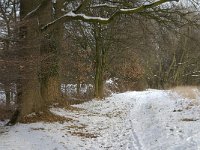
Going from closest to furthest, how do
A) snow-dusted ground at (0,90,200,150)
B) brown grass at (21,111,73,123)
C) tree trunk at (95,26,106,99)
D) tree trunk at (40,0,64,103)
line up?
snow-dusted ground at (0,90,200,150) → brown grass at (21,111,73,123) → tree trunk at (40,0,64,103) → tree trunk at (95,26,106,99)

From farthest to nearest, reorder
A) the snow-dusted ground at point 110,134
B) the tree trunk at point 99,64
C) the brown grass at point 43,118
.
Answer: the tree trunk at point 99,64
the brown grass at point 43,118
the snow-dusted ground at point 110,134

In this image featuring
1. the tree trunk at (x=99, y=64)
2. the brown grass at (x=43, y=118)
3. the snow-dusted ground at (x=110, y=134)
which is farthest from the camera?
the tree trunk at (x=99, y=64)

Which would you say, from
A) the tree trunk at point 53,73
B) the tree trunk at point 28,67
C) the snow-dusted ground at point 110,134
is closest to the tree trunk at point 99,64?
the tree trunk at point 53,73

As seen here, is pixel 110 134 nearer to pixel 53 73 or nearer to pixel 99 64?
pixel 53 73

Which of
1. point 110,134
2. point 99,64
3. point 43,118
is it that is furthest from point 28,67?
point 99,64

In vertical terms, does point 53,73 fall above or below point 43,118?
above

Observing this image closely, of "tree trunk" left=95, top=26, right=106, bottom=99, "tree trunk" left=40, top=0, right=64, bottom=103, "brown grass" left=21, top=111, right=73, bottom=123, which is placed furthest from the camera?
"tree trunk" left=95, top=26, right=106, bottom=99

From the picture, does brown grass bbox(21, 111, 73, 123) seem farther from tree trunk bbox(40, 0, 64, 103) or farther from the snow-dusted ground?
tree trunk bbox(40, 0, 64, 103)

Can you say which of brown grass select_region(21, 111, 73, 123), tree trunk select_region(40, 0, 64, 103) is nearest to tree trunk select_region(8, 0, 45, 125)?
brown grass select_region(21, 111, 73, 123)

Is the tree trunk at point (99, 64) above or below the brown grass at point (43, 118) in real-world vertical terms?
above

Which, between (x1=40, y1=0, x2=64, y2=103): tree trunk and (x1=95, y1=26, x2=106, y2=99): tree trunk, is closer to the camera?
(x1=40, y1=0, x2=64, y2=103): tree trunk

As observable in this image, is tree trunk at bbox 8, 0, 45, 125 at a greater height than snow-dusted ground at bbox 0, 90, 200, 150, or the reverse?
tree trunk at bbox 8, 0, 45, 125

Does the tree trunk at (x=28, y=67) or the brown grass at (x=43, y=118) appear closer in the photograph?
the tree trunk at (x=28, y=67)

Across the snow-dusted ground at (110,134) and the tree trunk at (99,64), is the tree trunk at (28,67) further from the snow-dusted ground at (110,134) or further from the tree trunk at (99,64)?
the tree trunk at (99,64)
